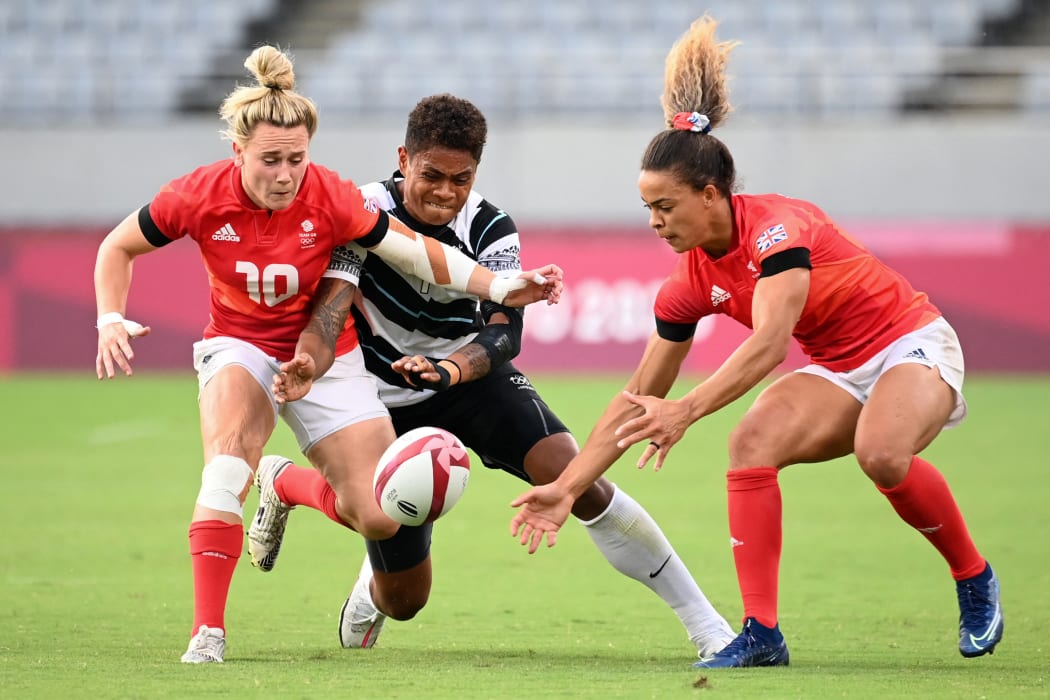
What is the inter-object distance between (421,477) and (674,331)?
1066 millimetres

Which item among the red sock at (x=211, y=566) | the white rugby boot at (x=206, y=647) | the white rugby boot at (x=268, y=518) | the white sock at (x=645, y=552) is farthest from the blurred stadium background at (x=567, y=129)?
the white rugby boot at (x=206, y=647)

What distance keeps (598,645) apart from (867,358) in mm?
1445

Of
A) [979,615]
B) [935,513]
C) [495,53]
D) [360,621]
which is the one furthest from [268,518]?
[495,53]

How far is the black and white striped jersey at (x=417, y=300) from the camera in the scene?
5.77 metres

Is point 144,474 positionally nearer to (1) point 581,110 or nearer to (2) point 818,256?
(2) point 818,256

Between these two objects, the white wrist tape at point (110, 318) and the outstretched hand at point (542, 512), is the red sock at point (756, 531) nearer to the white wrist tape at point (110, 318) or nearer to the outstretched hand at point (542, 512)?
the outstretched hand at point (542, 512)

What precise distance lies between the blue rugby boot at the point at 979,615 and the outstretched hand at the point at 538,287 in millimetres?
1815

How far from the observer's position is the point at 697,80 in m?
5.35

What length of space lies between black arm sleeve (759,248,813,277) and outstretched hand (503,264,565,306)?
83 centimetres

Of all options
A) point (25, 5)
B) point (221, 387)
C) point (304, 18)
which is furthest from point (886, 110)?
point (221, 387)

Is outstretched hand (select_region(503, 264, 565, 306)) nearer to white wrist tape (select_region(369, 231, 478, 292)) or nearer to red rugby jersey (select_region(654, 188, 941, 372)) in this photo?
white wrist tape (select_region(369, 231, 478, 292))

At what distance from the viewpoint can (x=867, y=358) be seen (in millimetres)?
5348

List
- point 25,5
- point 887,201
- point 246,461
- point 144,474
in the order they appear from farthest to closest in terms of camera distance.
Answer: point 25,5
point 887,201
point 144,474
point 246,461

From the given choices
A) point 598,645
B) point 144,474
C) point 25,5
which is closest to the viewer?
point 598,645
